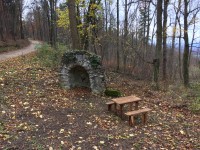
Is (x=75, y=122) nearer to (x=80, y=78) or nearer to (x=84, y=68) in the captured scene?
(x=84, y=68)

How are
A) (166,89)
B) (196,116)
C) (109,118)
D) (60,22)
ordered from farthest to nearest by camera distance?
(60,22), (166,89), (196,116), (109,118)

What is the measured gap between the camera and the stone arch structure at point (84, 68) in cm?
→ 871

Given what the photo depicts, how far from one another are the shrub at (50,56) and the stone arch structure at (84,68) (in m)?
3.91

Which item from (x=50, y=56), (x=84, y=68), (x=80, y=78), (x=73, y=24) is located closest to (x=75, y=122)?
(x=84, y=68)

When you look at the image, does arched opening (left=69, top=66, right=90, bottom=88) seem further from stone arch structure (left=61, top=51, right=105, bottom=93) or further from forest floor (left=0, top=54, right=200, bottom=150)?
forest floor (left=0, top=54, right=200, bottom=150)

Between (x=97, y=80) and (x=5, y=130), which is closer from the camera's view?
(x=5, y=130)

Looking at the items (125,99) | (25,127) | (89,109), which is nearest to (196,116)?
(125,99)

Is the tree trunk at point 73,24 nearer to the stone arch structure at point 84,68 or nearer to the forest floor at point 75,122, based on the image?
the stone arch structure at point 84,68

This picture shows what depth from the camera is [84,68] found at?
8852mm

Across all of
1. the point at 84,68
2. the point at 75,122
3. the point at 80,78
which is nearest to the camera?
the point at 75,122

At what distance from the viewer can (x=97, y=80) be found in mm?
8859

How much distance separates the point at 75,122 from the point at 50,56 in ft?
29.7

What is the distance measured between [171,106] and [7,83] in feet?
20.5

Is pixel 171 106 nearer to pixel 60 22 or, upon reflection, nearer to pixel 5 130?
pixel 5 130
